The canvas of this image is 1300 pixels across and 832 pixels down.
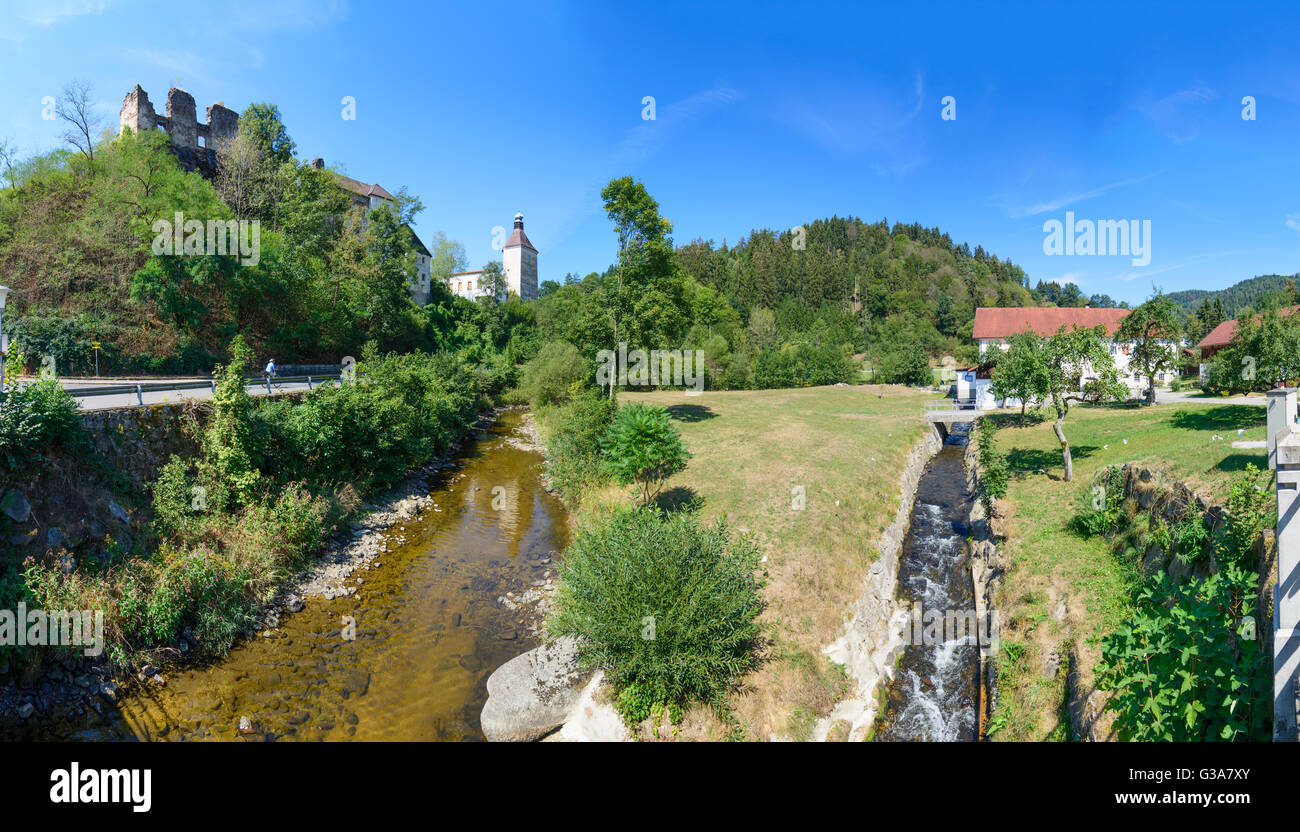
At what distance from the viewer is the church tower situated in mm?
107438

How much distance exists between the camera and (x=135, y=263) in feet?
90.3

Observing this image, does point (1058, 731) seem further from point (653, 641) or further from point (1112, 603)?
point (653, 641)

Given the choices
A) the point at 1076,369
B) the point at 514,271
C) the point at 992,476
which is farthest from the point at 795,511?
the point at 514,271

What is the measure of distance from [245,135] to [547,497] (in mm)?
46792

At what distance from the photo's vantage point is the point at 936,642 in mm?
12703

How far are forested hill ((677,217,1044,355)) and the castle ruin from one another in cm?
6625

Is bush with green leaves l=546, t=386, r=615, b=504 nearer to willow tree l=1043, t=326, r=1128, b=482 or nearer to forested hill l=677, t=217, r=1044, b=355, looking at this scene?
willow tree l=1043, t=326, r=1128, b=482

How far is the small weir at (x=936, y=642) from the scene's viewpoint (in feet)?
33.6

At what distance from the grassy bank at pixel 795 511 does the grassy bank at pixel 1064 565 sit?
10.6 feet

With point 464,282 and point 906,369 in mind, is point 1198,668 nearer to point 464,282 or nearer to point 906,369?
point 906,369

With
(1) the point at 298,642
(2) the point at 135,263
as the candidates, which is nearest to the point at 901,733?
(1) the point at 298,642

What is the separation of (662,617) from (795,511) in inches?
358

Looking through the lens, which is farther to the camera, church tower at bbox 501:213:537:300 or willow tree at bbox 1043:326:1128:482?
church tower at bbox 501:213:537:300

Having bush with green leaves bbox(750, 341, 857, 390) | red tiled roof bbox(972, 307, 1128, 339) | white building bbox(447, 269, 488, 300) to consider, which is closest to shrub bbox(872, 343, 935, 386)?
bush with green leaves bbox(750, 341, 857, 390)
